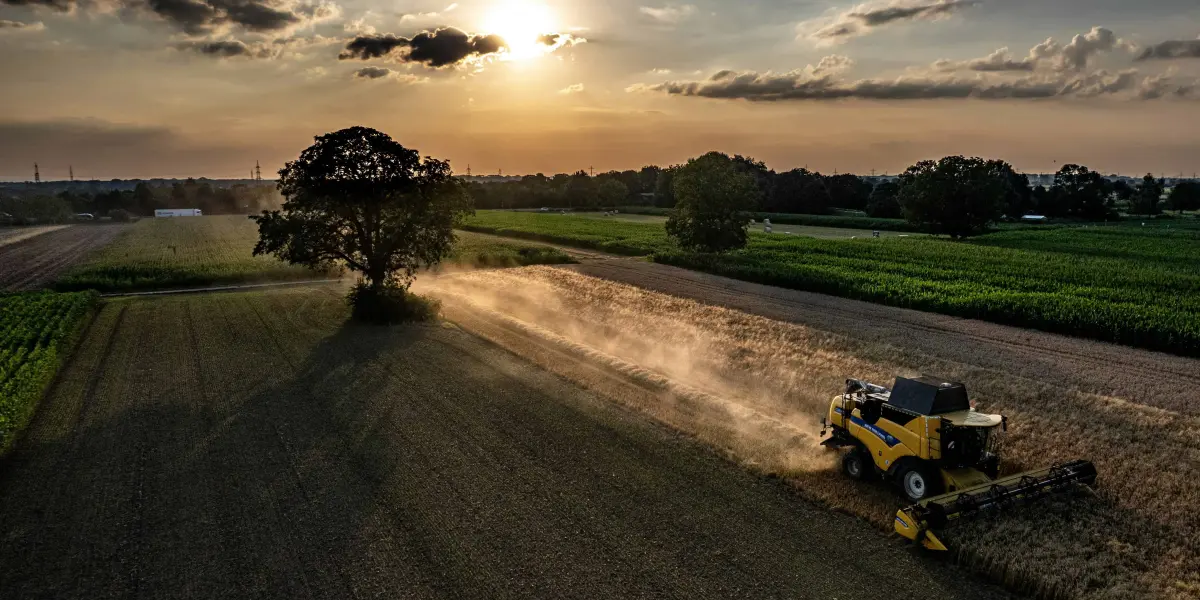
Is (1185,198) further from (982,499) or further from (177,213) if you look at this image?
(177,213)

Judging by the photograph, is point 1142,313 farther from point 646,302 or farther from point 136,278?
point 136,278

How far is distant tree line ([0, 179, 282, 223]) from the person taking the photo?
149 m

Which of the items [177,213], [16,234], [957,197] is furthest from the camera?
[177,213]

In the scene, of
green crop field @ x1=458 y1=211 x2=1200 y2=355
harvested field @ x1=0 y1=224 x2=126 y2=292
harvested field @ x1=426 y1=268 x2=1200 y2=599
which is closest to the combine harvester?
harvested field @ x1=426 y1=268 x2=1200 y2=599

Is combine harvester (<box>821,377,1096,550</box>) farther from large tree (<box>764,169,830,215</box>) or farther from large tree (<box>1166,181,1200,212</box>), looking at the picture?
Answer: large tree (<box>1166,181,1200,212</box>)

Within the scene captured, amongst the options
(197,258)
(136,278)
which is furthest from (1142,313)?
(197,258)

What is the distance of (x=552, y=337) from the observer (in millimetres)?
31297

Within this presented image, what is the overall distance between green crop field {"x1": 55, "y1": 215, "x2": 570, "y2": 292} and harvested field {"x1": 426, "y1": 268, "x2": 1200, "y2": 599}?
21501 millimetres

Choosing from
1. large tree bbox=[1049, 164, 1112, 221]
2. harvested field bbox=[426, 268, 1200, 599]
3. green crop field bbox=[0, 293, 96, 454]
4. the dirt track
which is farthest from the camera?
large tree bbox=[1049, 164, 1112, 221]

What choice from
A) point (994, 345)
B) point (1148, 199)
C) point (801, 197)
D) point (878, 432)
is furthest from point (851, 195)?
point (878, 432)

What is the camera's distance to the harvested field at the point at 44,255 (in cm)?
5547

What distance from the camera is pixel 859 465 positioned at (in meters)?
16.2

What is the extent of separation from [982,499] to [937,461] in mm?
1080

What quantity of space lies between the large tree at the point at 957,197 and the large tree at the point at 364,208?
6032 centimetres
